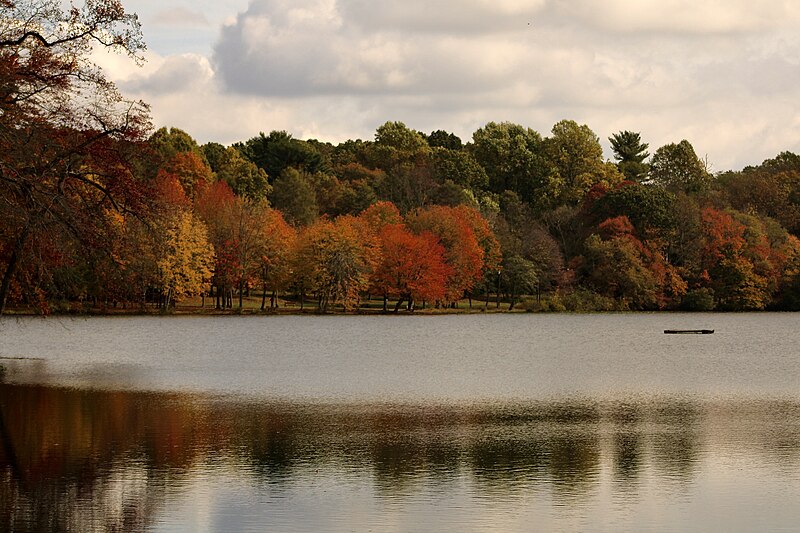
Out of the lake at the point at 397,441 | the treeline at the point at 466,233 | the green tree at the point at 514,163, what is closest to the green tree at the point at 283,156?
the treeline at the point at 466,233

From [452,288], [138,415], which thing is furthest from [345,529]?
[452,288]

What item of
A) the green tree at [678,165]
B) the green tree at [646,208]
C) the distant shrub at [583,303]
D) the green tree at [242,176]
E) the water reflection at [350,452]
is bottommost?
the water reflection at [350,452]

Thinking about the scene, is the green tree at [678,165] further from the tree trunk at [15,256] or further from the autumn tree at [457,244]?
the tree trunk at [15,256]

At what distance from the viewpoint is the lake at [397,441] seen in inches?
698

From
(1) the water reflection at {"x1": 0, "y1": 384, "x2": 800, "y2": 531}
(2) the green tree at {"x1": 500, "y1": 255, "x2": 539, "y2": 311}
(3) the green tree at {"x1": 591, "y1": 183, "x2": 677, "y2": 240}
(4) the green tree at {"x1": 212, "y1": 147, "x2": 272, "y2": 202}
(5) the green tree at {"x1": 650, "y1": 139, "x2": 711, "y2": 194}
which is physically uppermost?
(5) the green tree at {"x1": 650, "y1": 139, "x2": 711, "y2": 194}

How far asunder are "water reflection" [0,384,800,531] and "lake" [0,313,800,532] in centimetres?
7

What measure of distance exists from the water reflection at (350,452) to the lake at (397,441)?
0.22 ft

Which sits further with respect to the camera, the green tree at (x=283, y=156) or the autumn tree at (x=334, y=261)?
the green tree at (x=283, y=156)

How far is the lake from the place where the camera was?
17.7m

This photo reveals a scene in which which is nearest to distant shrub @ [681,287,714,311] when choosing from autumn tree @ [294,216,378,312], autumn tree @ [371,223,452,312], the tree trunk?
autumn tree @ [371,223,452,312]

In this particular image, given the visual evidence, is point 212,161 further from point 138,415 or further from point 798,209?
point 138,415

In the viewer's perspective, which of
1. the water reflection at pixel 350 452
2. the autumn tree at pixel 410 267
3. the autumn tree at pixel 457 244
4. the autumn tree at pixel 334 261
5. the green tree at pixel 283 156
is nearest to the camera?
the water reflection at pixel 350 452

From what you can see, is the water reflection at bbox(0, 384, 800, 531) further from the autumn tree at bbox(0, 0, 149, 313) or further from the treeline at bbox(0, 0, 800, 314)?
the treeline at bbox(0, 0, 800, 314)

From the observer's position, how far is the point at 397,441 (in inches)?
993
